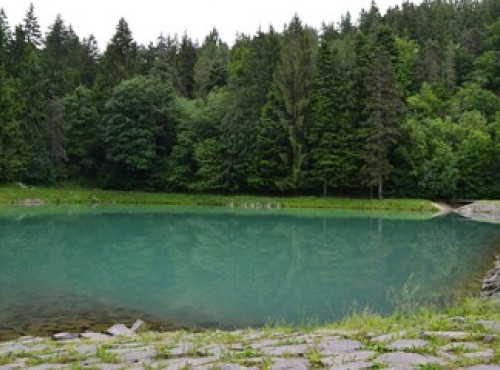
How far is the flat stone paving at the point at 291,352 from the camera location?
561 centimetres

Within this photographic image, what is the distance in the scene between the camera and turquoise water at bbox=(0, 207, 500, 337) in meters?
13.6

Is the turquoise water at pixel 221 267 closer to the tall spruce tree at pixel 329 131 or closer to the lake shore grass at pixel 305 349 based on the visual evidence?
the lake shore grass at pixel 305 349

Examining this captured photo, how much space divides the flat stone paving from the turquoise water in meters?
3.99

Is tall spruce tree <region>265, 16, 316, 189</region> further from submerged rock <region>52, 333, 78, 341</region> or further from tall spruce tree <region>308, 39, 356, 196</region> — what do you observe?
submerged rock <region>52, 333, 78, 341</region>

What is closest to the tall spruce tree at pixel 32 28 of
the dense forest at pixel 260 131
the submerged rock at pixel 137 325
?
the dense forest at pixel 260 131

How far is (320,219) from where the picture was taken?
4100 centimetres

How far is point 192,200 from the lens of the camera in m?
53.8

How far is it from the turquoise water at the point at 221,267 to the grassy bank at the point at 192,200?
10.2m

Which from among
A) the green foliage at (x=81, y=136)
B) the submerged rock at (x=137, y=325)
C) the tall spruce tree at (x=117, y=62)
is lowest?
the submerged rock at (x=137, y=325)

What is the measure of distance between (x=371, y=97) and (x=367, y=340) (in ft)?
165

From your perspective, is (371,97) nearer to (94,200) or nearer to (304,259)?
(94,200)

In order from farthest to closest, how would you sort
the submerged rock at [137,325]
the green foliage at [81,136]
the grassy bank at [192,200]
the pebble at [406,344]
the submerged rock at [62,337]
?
the green foliage at [81,136], the grassy bank at [192,200], the submerged rock at [137,325], the submerged rock at [62,337], the pebble at [406,344]

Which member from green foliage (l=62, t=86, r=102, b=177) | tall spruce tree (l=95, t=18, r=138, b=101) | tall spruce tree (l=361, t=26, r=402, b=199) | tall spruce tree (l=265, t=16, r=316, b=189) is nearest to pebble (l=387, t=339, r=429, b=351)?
tall spruce tree (l=361, t=26, r=402, b=199)

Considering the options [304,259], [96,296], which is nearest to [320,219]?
[304,259]
